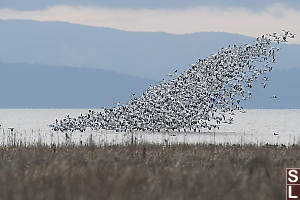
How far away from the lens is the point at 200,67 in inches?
2018

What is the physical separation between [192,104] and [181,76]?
237 cm

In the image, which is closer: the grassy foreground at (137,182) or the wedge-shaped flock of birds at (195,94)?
the grassy foreground at (137,182)

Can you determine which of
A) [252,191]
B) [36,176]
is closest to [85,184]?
[36,176]

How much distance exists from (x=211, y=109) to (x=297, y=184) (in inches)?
1581

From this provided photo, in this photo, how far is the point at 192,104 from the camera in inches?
2005

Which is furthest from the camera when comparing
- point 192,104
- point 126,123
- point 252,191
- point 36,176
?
point 126,123

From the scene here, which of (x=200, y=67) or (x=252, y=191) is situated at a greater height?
(x=200, y=67)

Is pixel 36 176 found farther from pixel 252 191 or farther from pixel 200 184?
pixel 252 191

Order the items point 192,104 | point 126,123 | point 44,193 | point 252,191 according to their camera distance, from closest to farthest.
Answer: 1. point 44,193
2. point 252,191
3. point 192,104
4. point 126,123

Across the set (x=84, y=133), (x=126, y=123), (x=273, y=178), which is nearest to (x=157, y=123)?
(x=126, y=123)

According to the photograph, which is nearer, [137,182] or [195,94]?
[137,182]

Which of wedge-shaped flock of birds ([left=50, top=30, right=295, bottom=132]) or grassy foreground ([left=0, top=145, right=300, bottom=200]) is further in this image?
wedge-shaped flock of birds ([left=50, top=30, right=295, bottom=132])

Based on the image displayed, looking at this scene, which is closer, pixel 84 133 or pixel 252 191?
pixel 252 191

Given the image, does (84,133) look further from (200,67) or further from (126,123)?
(200,67)
